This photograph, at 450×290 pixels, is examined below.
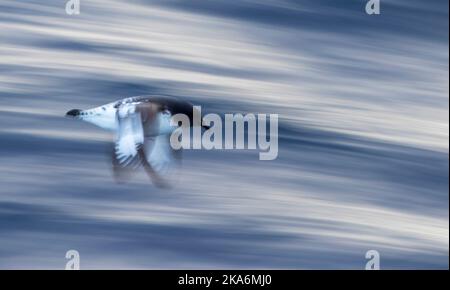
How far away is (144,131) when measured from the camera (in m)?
7.87

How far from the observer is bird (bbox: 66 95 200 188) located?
784 centimetres

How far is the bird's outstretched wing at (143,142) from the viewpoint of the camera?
25.7 feet

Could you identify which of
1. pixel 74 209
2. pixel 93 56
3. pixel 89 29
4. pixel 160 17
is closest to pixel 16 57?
pixel 93 56

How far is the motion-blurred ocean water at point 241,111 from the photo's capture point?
756 cm

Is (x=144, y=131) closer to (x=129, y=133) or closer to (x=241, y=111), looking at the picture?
(x=129, y=133)

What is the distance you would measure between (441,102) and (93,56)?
3674 millimetres

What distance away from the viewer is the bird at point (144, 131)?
7.84 metres

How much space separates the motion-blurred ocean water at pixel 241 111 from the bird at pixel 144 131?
0.71 feet

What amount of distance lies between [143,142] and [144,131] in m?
0.09

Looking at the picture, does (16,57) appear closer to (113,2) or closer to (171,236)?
(113,2)

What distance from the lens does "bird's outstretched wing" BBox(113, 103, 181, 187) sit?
7828mm

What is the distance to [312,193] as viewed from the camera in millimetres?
8570

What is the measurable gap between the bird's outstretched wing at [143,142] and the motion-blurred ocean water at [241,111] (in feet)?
0.76

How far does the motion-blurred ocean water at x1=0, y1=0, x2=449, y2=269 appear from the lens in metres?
7.56
